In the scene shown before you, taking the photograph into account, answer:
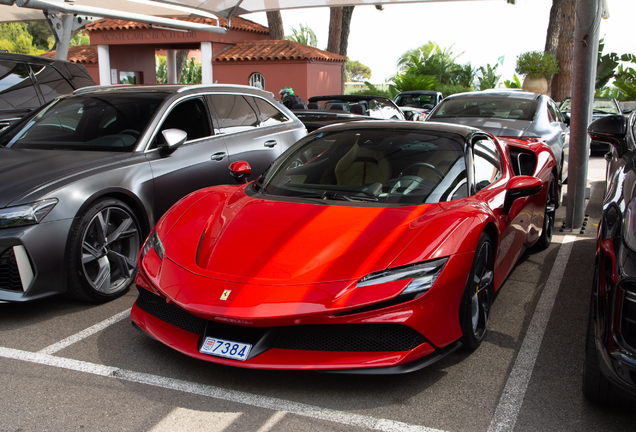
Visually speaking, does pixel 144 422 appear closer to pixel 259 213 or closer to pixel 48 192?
pixel 259 213

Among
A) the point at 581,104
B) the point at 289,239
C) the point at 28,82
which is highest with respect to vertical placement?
the point at 28,82

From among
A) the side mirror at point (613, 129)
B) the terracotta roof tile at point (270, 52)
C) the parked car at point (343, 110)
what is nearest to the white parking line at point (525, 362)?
the side mirror at point (613, 129)

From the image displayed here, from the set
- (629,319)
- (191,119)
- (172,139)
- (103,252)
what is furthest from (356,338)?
(191,119)

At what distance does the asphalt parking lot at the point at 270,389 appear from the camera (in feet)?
8.65

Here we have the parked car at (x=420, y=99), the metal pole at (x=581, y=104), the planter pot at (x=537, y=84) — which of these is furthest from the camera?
the planter pot at (x=537, y=84)

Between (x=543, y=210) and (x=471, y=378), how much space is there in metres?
2.62

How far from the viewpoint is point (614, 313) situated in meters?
2.39

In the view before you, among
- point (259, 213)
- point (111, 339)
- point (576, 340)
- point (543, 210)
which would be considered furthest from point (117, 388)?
point (543, 210)

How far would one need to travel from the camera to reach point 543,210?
5.19 m

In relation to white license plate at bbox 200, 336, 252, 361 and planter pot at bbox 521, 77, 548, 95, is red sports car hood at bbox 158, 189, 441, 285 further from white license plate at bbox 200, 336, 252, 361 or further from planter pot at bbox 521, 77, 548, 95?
planter pot at bbox 521, 77, 548, 95

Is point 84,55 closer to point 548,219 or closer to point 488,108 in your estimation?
point 488,108

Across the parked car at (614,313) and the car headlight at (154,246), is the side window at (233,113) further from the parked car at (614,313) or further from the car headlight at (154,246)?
the parked car at (614,313)

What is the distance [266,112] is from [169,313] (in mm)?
3634

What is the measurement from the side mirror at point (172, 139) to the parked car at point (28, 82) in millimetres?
3399
